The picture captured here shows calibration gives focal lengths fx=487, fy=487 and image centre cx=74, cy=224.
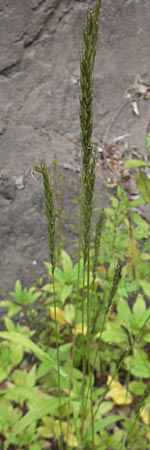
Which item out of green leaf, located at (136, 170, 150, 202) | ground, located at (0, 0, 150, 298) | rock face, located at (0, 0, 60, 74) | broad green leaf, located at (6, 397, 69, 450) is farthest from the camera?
rock face, located at (0, 0, 60, 74)

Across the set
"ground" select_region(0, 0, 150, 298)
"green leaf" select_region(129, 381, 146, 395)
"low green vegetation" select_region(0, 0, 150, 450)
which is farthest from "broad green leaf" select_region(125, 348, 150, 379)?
"ground" select_region(0, 0, 150, 298)

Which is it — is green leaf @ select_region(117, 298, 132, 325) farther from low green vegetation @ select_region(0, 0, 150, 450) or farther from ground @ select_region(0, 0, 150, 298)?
ground @ select_region(0, 0, 150, 298)

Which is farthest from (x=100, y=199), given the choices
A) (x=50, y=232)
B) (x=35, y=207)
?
(x=50, y=232)

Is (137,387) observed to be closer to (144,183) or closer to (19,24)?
(144,183)

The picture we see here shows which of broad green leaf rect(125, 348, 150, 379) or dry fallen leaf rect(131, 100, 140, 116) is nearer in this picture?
broad green leaf rect(125, 348, 150, 379)

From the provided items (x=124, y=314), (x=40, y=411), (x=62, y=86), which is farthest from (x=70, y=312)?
(x=62, y=86)

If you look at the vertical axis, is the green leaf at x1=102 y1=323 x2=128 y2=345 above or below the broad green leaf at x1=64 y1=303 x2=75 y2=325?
above

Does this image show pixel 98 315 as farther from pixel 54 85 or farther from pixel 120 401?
pixel 54 85

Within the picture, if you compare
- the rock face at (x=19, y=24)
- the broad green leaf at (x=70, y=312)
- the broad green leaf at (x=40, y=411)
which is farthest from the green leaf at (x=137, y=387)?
the rock face at (x=19, y=24)

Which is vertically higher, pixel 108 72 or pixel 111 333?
pixel 108 72
